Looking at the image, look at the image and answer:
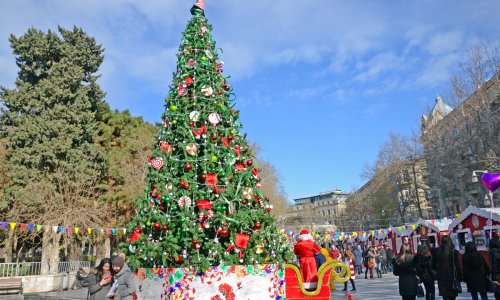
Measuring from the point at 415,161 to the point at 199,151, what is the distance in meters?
35.0

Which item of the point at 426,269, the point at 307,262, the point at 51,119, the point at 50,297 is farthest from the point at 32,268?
the point at 426,269

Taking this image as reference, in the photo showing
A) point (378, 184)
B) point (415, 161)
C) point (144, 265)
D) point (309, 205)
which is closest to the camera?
point (144, 265)

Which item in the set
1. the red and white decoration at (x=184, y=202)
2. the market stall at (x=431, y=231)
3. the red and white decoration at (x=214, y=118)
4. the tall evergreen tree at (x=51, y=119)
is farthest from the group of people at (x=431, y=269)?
the tall evergreen tree at (x=51, y=119)

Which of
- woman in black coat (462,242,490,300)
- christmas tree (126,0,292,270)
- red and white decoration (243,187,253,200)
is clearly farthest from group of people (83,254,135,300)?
woman in black coat (462,242,490,300)

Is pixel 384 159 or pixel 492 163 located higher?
pixel 384 159

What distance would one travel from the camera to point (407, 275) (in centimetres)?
759

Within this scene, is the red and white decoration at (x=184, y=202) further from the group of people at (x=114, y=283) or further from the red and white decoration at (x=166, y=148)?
the group of people at (x=114, y=283)

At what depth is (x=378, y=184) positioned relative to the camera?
47.0 meters

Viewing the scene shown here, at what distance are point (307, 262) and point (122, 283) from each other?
3279 millimetres

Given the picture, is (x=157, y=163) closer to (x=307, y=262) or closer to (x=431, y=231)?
(x=307, y=262)

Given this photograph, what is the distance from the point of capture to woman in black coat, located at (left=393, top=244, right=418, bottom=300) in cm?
749

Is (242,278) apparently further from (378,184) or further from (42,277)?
(378,184)

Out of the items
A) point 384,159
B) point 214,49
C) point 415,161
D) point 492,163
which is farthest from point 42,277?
point 384,159

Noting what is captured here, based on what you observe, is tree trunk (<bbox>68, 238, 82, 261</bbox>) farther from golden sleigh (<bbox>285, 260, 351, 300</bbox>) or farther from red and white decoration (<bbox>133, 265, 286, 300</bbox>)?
golden sleigh (<bbox>285, 260, 351, 300</bbox>)
